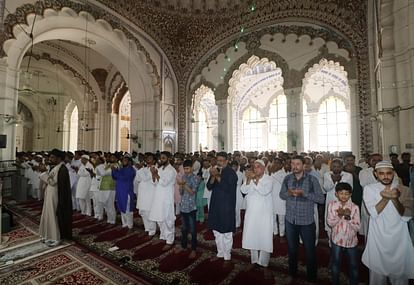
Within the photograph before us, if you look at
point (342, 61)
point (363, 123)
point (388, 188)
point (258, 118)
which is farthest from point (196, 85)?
point (388, 188)

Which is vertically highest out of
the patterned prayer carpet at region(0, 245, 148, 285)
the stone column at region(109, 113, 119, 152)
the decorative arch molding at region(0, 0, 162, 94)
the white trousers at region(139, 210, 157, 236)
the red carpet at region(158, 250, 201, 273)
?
the decorative arch molding at region(0, 0, 162, 94)

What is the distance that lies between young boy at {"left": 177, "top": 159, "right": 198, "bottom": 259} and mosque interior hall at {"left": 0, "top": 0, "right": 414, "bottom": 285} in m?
0.21

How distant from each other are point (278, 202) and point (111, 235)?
267 centimetres

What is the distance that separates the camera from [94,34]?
25.4ft

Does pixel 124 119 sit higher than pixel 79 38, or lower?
lower

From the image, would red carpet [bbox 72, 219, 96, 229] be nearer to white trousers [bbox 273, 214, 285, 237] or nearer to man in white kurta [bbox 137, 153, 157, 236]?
man in white kurta [bbox 137, 153, 157, 236]

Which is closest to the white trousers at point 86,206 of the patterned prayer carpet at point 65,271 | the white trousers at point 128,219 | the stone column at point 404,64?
the white trousers at point 128,219

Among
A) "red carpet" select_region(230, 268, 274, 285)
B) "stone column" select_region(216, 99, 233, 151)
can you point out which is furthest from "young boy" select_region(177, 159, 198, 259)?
"stone column" select_region(216, 99, 233, 151)

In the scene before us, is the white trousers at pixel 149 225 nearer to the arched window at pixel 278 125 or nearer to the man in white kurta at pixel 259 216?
the man in white kurta at pixel 259 216

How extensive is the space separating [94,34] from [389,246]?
341 inches

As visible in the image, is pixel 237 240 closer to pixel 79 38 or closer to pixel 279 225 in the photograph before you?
pixel 279 225

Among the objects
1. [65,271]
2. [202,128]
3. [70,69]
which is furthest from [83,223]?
[202,128]

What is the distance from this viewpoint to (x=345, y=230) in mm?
2082

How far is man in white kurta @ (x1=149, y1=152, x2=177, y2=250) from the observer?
137 inches
